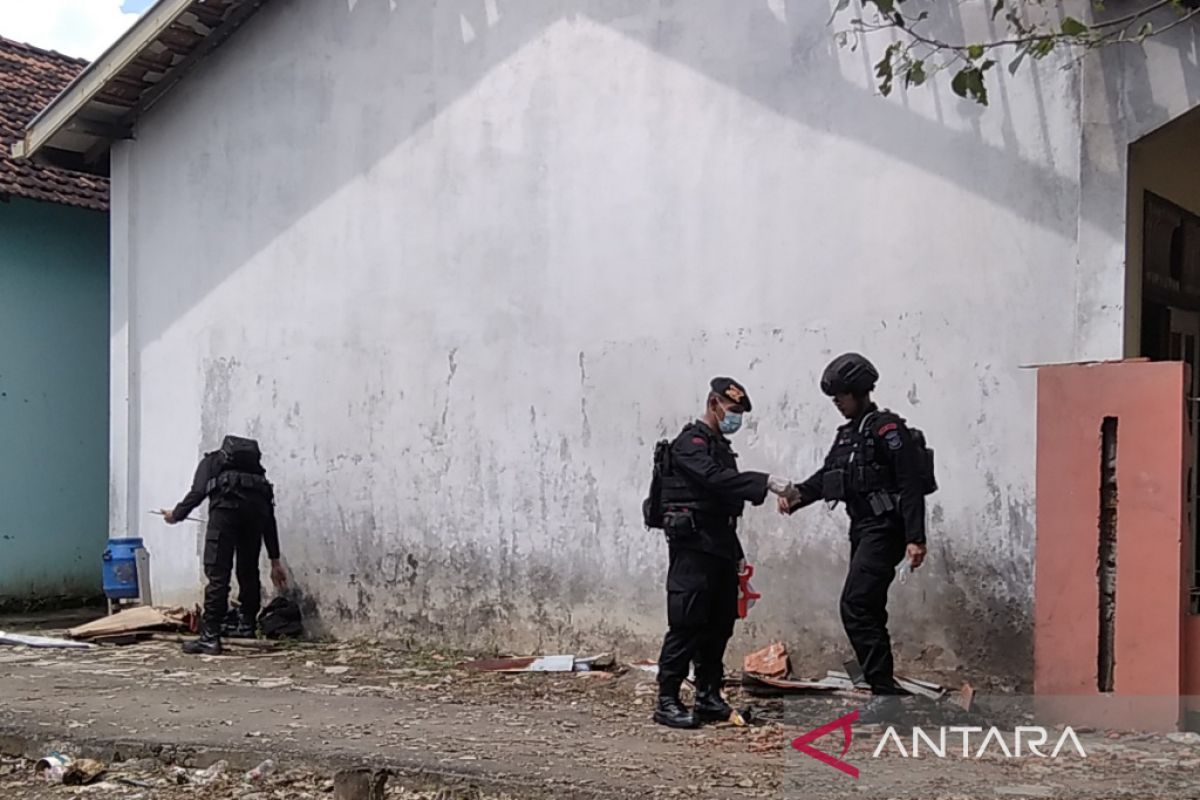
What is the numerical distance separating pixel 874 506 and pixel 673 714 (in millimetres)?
1488

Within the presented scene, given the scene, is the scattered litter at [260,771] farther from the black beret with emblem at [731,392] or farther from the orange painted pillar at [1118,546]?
the orange painted pillar at [1118,546]

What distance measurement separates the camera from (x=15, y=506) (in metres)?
12.4

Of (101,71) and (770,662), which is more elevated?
(101,71)

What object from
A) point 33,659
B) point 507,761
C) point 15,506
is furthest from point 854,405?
point 15,506

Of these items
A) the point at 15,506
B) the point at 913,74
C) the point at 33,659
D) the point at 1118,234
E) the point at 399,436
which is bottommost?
the point at 33,659

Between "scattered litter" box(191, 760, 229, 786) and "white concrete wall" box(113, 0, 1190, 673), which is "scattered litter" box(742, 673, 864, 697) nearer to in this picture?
"white concrete wall" box(113, 0, 1190, 673)

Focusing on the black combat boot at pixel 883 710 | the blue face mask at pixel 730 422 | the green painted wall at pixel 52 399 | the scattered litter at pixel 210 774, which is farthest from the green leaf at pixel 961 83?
the green painted wall at pixel 52 399

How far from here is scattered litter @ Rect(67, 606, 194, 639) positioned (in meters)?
10.1

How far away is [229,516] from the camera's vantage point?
957 cm

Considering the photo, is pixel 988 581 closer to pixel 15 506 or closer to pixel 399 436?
pixel 399 436

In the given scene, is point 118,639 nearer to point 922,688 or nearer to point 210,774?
point 210,774

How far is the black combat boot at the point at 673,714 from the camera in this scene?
6848 mm

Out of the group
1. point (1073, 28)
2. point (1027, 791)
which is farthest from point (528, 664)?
point (1073, 28)

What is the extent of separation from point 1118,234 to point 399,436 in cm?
515
